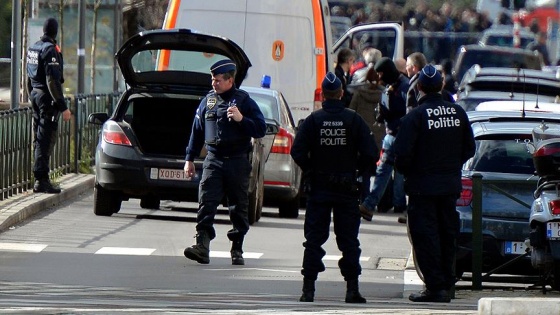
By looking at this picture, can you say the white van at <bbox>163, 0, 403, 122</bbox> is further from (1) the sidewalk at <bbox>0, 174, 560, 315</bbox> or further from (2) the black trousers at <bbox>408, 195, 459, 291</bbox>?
(2) the black trousers at <bbox>408, 195, 459, 291</bbox>

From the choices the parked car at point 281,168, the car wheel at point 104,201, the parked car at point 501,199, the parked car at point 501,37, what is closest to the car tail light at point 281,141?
the parked car at point 281,168

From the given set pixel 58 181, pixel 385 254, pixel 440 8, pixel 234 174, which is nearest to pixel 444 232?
pixel 234 174

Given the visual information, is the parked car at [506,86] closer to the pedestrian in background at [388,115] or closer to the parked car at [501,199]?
the pedestrian in background at [388,115]

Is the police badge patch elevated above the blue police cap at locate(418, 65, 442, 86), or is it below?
below

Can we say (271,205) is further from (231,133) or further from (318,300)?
(318,300)

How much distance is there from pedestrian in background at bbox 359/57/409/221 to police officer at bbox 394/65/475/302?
6.65m

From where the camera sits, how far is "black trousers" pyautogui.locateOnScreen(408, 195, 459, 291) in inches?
477

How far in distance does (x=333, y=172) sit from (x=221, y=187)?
2.61 m

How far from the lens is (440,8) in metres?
54.2

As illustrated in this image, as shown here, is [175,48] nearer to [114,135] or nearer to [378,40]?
[114,135]

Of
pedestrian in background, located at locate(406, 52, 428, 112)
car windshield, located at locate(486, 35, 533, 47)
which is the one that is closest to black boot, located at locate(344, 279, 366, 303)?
pedestrian in background, located at locate(406, 52, 428, 112)

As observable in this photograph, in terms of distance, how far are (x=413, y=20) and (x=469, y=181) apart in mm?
37624

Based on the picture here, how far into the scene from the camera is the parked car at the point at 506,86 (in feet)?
76.9

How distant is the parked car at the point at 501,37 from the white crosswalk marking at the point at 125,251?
3398 centimetres
